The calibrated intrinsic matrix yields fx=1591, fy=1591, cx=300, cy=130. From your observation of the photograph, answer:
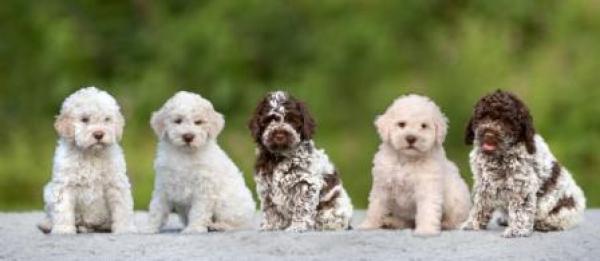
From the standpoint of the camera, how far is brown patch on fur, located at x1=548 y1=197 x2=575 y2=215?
9258 mm

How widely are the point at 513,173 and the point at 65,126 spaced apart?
2571 millimetres

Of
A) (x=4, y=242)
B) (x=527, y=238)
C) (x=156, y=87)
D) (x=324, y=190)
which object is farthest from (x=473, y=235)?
(x=156, y=87)

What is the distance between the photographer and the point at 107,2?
16000mm

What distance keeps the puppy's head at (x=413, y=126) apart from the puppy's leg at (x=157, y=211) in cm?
133

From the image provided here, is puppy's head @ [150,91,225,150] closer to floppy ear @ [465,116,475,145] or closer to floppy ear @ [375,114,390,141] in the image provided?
floppy ear @ [375,114,390,141]

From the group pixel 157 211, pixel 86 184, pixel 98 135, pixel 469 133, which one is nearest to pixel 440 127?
pixel 469 133

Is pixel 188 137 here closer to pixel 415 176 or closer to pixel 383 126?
pixel 383 126

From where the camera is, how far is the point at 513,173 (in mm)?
9008

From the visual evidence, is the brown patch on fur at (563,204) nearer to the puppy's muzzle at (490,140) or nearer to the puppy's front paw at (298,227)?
the puppy's muzzle at (490,140)

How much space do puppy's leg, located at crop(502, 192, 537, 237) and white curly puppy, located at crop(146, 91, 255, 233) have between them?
1.59 m

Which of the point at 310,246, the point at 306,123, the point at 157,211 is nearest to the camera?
the point at 310,246

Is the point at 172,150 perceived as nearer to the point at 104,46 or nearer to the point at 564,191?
the point at 564,191

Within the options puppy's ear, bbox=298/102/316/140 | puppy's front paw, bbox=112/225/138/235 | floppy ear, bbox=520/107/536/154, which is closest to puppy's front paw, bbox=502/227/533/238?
floppy ear, bbox=520/107/536/154

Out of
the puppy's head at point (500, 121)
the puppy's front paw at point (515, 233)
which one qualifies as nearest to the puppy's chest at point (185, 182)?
the puppy's head at point (500, 121)
